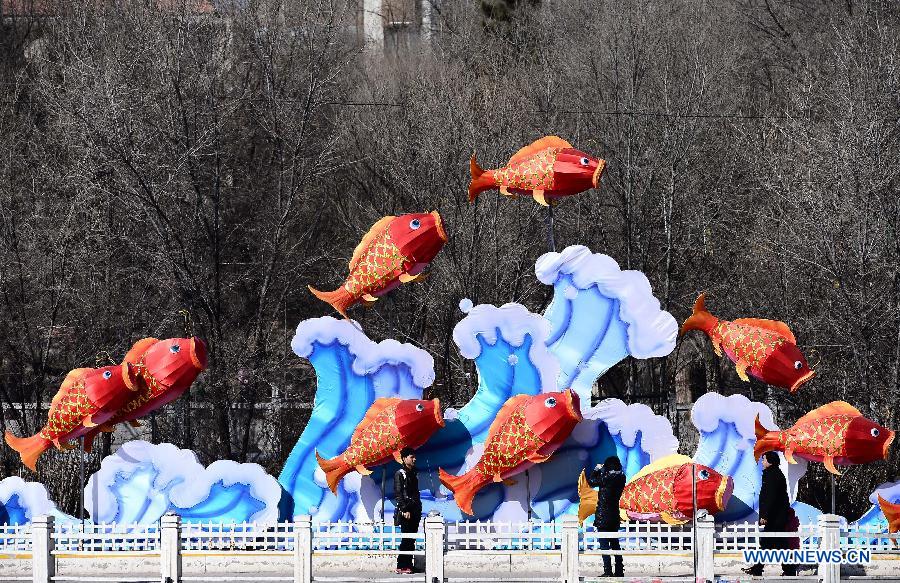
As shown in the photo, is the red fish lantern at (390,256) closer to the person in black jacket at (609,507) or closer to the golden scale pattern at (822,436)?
the person in black jacket at (609,507)

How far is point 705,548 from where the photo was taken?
14.0m

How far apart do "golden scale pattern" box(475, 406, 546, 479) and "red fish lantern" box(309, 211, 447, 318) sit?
2.21 m

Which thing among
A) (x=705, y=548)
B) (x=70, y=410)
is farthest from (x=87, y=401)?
(x=705, y=548)

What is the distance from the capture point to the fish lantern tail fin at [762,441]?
16828 millimetres

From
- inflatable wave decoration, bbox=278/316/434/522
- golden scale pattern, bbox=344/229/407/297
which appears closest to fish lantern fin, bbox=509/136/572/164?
golden scale pattern, bbox=344/229/407/297

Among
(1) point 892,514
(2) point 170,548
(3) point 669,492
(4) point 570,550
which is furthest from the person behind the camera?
(3) point 669,492

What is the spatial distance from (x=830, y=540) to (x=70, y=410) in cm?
893

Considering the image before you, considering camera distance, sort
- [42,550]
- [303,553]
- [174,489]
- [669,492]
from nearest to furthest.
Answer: [303,553], [42,550], [669,492], [174,489]

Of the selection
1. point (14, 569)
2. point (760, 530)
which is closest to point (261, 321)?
point (14, 569)

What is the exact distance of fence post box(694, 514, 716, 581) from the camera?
1395cm

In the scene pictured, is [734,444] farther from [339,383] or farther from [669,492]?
[339,383]

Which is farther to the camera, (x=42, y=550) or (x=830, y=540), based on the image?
(x=42, y=550)

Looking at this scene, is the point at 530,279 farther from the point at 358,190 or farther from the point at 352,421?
the point at 352,421

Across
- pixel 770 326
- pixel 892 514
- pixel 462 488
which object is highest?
pixel 770 326
